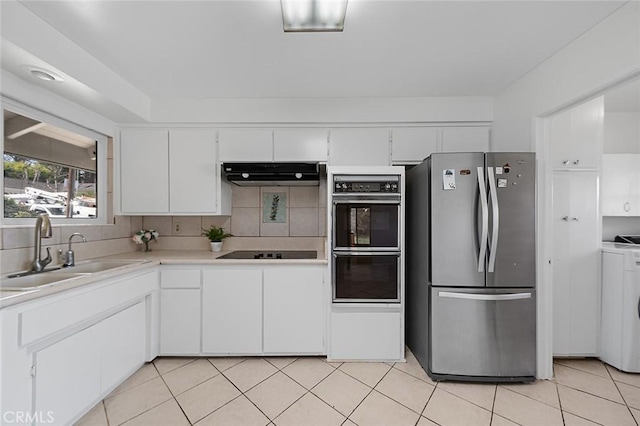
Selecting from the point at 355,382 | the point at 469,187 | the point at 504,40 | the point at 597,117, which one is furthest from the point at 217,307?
the point at 597,117

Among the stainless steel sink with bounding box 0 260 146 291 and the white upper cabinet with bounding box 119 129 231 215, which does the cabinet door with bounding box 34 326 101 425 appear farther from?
the white upper cabinet with bounding box 119 129 231 215

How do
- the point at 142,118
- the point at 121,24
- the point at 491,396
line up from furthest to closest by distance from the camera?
the point at 142,118 → the point at 491,396 → the point at 121,24

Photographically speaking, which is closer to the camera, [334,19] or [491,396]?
[334,19]

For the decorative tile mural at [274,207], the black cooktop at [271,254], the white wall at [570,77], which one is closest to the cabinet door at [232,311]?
the black cooktop at [271,254]

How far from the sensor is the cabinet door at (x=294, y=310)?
2.35 m

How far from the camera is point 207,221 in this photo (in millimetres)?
3023

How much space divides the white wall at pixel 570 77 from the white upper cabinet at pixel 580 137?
0.33 metres

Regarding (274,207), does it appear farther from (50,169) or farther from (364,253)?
(50,169)

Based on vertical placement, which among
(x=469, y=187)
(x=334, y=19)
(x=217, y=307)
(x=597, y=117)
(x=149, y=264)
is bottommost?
(x=217, y=307)

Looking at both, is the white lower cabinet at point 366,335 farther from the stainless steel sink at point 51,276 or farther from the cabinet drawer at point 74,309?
the stainless steel sink at point 51,276

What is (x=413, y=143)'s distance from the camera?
2627 mm

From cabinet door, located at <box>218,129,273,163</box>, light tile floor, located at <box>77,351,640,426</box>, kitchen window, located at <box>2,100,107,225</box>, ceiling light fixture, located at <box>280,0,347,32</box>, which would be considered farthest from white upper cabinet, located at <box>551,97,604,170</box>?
kitchen window, located at <box>2,100,107,225</box>

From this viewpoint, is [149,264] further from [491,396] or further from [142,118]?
[491,396]

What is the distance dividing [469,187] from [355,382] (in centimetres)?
168
